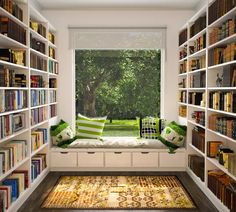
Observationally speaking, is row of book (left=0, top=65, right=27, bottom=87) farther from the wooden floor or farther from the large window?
the large window

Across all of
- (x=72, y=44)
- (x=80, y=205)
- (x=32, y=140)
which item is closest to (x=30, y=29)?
(x=32, y=140)

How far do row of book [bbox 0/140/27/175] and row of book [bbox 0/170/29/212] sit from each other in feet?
0.64

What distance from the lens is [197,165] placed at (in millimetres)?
5395

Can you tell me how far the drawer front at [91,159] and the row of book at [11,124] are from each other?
1705mm

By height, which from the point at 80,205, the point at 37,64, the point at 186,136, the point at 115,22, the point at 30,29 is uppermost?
the point at 115,22

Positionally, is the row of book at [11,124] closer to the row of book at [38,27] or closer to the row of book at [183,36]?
the row of book at [38,27]

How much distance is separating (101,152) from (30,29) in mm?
2446

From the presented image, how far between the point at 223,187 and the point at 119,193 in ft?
4.83

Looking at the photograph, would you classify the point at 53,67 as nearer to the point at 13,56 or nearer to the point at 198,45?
the point at 13,56

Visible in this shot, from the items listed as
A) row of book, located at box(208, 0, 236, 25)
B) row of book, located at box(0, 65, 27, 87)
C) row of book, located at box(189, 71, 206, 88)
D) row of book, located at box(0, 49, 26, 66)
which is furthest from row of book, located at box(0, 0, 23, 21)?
row of book, located at box(189, 71, 206, 88)

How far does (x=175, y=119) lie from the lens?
6891 millimetres

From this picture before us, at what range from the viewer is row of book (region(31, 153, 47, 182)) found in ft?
16.8

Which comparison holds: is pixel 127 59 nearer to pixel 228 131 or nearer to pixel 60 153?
pixel 60 153

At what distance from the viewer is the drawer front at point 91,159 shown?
20.3 feet
